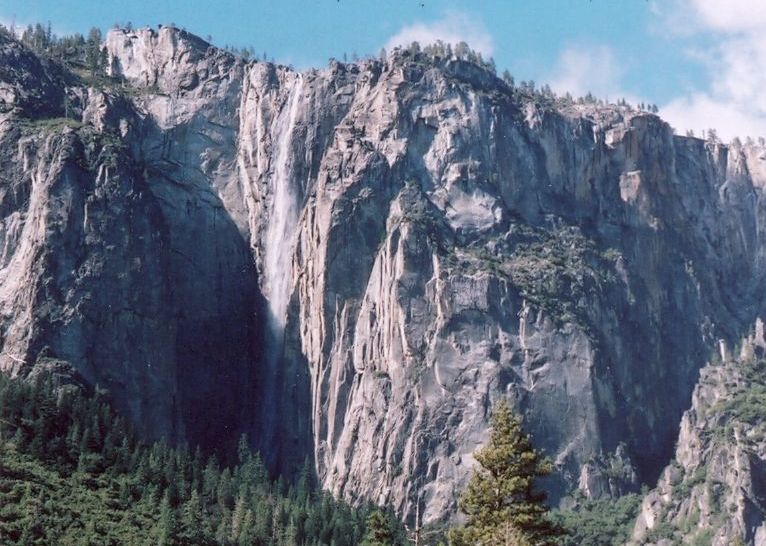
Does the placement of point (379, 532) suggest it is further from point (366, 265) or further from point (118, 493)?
point (366, 265)

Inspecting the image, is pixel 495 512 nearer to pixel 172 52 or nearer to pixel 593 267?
pixel 593 267

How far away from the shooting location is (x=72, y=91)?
571 ft

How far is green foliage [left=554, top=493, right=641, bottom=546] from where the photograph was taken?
139 meters

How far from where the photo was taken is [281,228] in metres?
171

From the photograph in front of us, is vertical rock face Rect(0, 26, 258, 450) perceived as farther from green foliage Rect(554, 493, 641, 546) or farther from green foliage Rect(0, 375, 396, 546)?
green foliage Rect(554, 493, 641, 546)

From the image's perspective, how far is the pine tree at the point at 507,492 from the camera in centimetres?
4772

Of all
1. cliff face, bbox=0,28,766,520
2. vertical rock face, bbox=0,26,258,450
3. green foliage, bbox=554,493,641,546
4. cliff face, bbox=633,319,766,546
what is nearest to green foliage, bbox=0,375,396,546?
vertical rock face, bbox=0,26,258,450

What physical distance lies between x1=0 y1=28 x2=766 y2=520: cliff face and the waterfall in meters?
0.33

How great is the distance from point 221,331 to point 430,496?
3799 cm

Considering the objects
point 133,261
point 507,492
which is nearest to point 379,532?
point 507,492

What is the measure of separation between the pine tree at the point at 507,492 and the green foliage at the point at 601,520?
294 ft

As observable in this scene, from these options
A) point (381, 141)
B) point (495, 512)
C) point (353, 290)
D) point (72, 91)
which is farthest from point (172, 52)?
point (495, 512)

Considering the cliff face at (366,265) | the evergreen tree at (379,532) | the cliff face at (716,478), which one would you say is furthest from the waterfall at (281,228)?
the evergreen tree at (379,532)

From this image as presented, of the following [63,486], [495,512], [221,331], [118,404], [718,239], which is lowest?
[495,512]
